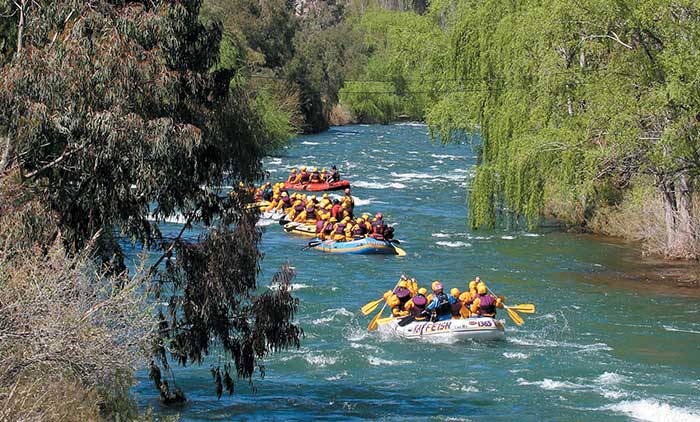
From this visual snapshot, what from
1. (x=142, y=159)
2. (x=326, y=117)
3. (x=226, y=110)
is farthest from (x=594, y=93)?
(x=326, y=117)

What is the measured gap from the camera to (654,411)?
17.8 metres

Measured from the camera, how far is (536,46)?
2981cm

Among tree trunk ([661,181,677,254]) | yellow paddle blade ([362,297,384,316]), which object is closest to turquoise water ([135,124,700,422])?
yellow paddle blade ([362,297,384,316])

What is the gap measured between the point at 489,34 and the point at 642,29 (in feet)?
28.9

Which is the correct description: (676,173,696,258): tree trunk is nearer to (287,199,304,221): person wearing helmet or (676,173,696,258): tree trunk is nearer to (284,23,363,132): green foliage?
(287,199,304,221): person wearing helmet

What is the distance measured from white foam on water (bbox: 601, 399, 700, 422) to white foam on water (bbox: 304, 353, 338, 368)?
532cm

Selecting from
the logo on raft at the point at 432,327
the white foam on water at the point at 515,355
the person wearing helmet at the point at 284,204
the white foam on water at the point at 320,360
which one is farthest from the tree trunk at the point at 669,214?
the person wearing helmet at the point at 284,204

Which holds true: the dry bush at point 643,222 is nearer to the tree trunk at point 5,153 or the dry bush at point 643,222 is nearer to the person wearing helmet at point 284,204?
the person wearing helmet at point 284,204

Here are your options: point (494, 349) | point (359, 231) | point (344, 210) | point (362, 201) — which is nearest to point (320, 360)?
point (494, 349)

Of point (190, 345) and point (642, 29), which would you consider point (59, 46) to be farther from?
point (642, 29)

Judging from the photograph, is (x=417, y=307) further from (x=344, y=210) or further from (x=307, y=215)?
(x=307, y=215)

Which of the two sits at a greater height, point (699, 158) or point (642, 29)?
point (642, 29)

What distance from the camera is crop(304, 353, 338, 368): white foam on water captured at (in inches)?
827

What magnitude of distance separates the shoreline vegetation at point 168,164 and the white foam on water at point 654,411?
5541 mm
